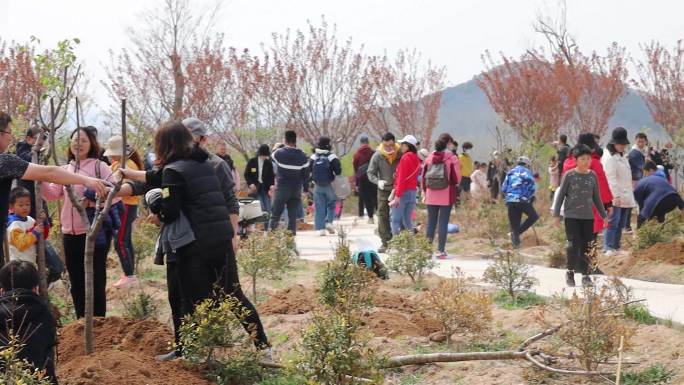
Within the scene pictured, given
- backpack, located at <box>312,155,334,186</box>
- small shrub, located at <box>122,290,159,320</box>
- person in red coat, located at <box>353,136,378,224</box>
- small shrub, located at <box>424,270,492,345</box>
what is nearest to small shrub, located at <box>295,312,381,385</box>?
small shrub, located at <box>424,270,492,345</box>

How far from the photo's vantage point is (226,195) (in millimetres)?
7090

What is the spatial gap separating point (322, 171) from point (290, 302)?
25.3 feet

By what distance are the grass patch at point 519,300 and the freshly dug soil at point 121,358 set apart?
3.08 metres

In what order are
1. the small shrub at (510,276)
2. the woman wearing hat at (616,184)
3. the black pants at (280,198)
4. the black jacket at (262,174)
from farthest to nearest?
the black jacket at (262,174) → the black pants at (280,198) → the woman wearing hat at (616,184) → the small shrub at (510,276)

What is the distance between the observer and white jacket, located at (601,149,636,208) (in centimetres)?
1339

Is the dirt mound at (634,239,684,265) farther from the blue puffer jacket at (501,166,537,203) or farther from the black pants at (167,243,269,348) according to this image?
the black pants at (167,243,269,348)

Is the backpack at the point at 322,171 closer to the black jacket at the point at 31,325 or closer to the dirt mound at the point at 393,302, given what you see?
the dirt mound at the point at 393,302

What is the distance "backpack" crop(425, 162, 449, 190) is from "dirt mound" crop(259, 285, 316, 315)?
4.20 m

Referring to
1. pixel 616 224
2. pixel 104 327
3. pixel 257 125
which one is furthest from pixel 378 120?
pixel 104 327

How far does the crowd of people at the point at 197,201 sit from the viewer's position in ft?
20.3

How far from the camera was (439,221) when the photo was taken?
45.3 ft

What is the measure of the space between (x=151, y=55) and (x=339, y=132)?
6.90m

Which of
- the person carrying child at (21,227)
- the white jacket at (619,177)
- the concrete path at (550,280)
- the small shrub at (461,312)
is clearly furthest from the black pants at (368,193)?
the small shrub at (461,312)

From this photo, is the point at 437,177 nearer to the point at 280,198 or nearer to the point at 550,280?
the point at 280,198
